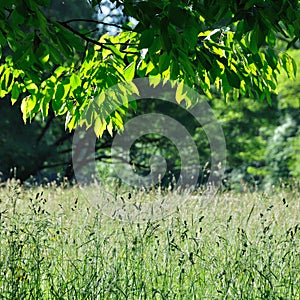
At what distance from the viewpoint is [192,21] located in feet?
8.37

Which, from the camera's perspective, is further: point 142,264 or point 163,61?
point 142,264

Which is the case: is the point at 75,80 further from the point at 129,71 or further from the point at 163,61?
the point at 163,61

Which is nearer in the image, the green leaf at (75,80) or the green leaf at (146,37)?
the green leaf at (146,37)

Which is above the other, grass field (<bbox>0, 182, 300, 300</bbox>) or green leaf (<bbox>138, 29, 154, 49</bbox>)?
green leaf (<bbox>138, 29, 154, 49</bbox>)

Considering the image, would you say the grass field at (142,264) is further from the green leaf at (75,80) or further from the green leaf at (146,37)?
the green leaf at (146,37)

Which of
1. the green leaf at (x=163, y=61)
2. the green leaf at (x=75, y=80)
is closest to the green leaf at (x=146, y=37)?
the green leaf at (x=163, y=61)

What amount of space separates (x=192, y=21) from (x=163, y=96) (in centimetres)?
1644

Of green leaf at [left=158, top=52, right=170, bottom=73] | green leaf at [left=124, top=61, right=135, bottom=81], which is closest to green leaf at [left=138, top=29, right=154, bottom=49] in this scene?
green leaf at [left=158, top=52, right=170, bottom=73]

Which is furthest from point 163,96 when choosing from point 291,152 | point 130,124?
point 291,152

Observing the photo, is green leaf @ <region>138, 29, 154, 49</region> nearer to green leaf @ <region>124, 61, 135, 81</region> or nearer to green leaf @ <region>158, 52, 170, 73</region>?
green leaf @ <region>158, 52, 170, 73</region>

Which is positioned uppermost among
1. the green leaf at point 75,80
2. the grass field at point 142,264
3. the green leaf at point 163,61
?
the green leaf at point 75,80

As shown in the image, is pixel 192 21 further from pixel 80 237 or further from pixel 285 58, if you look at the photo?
pixel 80 237

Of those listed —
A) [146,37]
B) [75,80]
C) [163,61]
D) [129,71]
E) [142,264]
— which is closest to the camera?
[146,37]

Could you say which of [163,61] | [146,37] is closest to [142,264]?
[163,61]
